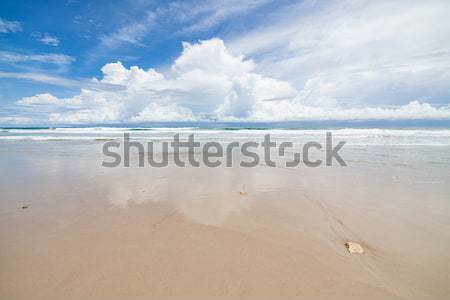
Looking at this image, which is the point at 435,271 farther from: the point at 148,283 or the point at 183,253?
the point at 148,283

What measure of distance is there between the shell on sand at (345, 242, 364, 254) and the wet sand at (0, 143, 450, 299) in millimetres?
76

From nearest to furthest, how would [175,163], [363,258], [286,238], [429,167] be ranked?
[363,258]
[286,238]
[429,167]
[175,163]

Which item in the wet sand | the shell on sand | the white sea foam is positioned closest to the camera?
the wet sand

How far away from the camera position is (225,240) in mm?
2824

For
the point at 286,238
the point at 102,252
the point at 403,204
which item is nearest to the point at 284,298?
the point at 286,238

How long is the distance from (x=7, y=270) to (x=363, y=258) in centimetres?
391

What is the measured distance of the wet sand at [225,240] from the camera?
6.74 ft

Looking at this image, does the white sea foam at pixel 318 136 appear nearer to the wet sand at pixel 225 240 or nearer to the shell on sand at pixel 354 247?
the wet sand at pixel 225 240

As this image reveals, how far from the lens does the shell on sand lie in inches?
102

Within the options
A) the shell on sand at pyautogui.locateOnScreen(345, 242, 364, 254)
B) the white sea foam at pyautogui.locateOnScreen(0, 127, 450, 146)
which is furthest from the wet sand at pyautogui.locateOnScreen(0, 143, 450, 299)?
the white sea foam at pyautogui.locateOnScreen(0, 127, 450, 146)

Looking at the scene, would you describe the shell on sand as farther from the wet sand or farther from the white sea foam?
the white sea foam

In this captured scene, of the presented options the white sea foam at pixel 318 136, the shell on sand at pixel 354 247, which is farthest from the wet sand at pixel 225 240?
the white sea foam at pixel 318 136

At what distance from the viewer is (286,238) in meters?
2.88

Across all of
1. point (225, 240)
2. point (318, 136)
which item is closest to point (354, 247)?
point (225, 240)
